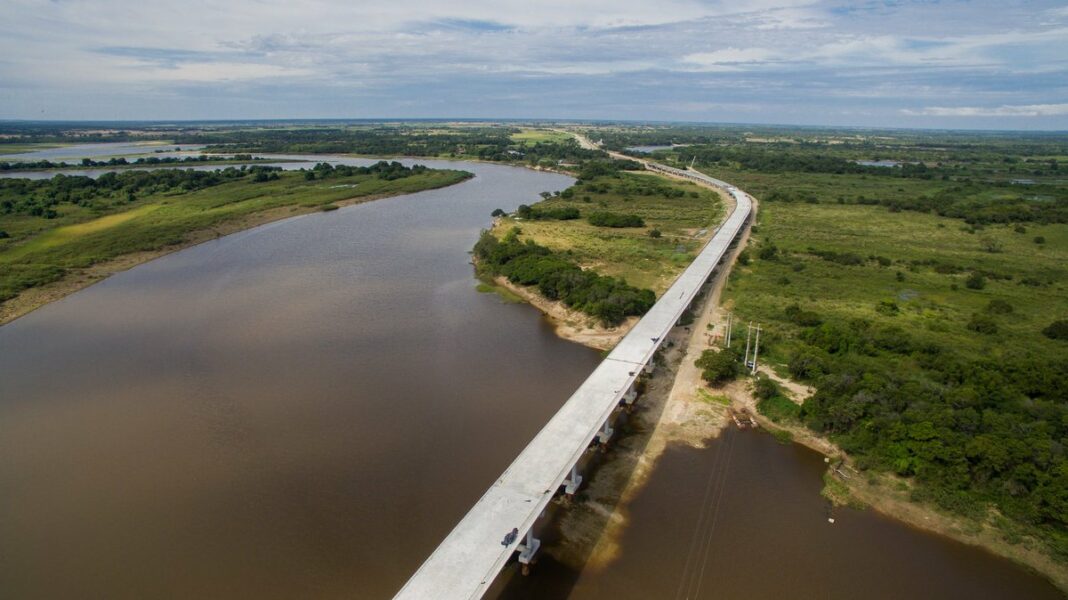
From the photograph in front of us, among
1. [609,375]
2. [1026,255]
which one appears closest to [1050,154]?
[1026,255]

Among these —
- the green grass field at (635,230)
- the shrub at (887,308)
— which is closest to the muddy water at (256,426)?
the green grass field at (635,230)

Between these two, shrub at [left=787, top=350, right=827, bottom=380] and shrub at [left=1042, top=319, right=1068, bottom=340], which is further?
shrub at [left=1042, top=319, right=1068, bottom=340]

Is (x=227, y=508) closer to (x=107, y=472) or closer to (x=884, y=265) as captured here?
(x=107, y=472)

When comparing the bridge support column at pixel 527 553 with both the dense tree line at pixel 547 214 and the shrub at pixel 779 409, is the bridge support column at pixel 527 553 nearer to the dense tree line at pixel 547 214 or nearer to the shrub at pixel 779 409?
the shrub at pixel 779 409

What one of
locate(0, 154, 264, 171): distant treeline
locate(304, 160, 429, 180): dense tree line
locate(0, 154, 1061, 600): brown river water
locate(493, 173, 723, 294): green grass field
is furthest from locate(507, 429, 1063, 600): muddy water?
locate(0, 154, 264, 171): distant treeline

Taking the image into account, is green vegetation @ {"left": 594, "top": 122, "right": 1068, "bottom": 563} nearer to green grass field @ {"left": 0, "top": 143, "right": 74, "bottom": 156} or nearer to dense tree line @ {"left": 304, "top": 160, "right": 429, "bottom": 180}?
dense tree line @ {"left": 304, "top": 160, "right": 429, "bottom": 180}

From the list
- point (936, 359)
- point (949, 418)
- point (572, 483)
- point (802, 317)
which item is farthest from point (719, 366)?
point (572, 483)

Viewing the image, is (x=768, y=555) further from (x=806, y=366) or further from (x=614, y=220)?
(x=614, y=220)

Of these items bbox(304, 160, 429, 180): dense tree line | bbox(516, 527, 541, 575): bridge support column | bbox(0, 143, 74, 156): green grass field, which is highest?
bbox(0, 143, 74, 156): green grass field
